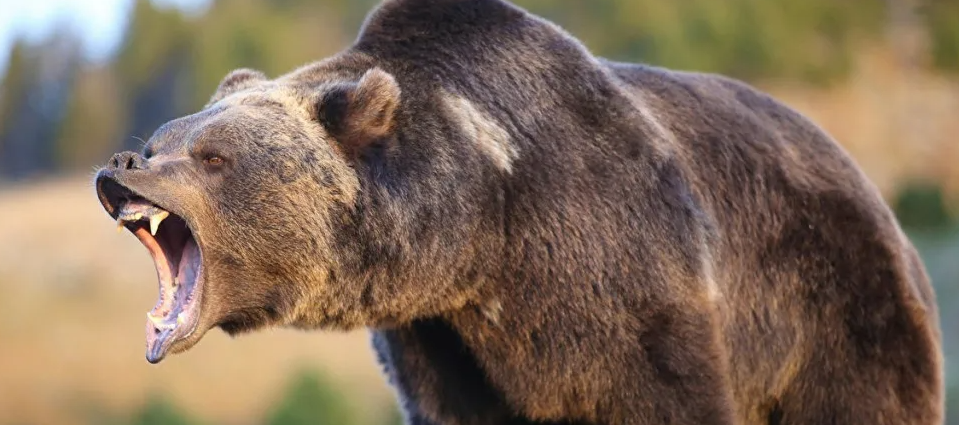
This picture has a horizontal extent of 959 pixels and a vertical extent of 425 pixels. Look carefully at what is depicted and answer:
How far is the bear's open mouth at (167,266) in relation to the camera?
412 cm

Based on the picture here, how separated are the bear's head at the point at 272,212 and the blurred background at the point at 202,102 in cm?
1874

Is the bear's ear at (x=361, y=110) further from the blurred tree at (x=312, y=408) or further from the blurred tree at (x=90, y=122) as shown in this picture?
the blurred tree at (x=90, y=122)

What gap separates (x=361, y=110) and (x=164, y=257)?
0.88 metres

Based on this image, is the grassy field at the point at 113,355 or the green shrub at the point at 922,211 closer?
the grassy field at the point at 113,355

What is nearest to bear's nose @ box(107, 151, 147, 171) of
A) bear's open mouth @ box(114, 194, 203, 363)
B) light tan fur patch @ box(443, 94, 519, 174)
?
bear's open mouth @ box(114, 194, 203, 363)

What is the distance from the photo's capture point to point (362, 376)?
98.9ft

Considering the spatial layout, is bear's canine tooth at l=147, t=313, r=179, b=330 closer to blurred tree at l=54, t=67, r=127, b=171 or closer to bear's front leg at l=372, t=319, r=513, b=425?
bear's front leg at l=372, t=319, r=513, b=425

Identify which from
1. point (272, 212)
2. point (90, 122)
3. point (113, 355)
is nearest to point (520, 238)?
point (272, 212)

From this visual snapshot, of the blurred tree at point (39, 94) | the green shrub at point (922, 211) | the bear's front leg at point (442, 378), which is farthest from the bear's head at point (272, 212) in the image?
the blurred tree at point (39, 94)

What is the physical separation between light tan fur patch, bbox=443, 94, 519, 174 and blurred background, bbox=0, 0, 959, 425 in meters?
18.7

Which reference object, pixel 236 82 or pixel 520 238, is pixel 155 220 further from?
pixel 520 238

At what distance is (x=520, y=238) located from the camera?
4.78 meters

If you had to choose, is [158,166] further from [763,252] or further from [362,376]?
[362,376]

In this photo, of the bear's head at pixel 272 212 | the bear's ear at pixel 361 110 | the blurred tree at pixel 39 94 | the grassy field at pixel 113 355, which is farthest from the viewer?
the blurred tree at pixel 39 94
